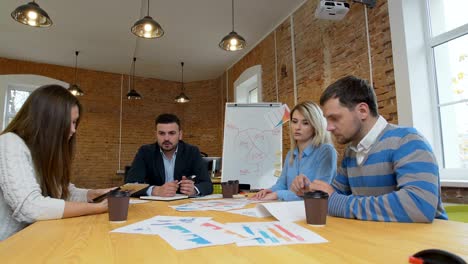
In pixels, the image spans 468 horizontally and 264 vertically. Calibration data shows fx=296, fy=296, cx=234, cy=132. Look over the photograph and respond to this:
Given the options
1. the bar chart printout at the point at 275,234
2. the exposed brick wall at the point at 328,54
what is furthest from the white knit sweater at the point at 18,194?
the exposed brick wall at the point at 328,54

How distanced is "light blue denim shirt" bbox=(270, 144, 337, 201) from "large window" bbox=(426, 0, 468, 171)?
133 centimetres

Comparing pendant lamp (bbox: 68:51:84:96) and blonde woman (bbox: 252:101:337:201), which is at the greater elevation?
pendant lamp (bbox: 68:51:84:96)

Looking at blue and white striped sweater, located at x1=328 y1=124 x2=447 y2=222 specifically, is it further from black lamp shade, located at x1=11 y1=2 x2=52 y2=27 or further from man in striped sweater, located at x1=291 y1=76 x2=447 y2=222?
black lamp shade, located at x1=11 y1=2 x2=52 y2=27

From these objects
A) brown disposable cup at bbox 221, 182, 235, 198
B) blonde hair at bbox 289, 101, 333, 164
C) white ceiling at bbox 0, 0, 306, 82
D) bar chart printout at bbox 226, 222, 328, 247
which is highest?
white ceiling at bbox 0, 0, 306, 82

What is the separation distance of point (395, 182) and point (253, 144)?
2473 millimetres

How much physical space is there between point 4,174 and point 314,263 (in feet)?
4.12

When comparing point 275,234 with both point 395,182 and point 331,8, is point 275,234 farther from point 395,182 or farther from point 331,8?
point 331,8

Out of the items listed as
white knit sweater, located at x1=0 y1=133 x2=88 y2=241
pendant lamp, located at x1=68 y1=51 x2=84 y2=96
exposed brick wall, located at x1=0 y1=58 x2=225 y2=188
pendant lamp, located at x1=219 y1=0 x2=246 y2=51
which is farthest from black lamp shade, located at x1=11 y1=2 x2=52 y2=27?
exposed brick wall, located at x1=0 y1=58 x2=225 y2=188

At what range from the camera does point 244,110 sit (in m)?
3.82

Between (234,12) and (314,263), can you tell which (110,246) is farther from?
(234,12)

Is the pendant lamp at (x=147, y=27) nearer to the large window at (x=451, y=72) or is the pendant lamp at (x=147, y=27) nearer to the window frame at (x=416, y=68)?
the window frame at (x=416, y=68)

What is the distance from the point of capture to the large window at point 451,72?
257cm

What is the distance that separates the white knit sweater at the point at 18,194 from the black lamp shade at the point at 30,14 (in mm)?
2085

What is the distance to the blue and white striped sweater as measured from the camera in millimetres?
1022
